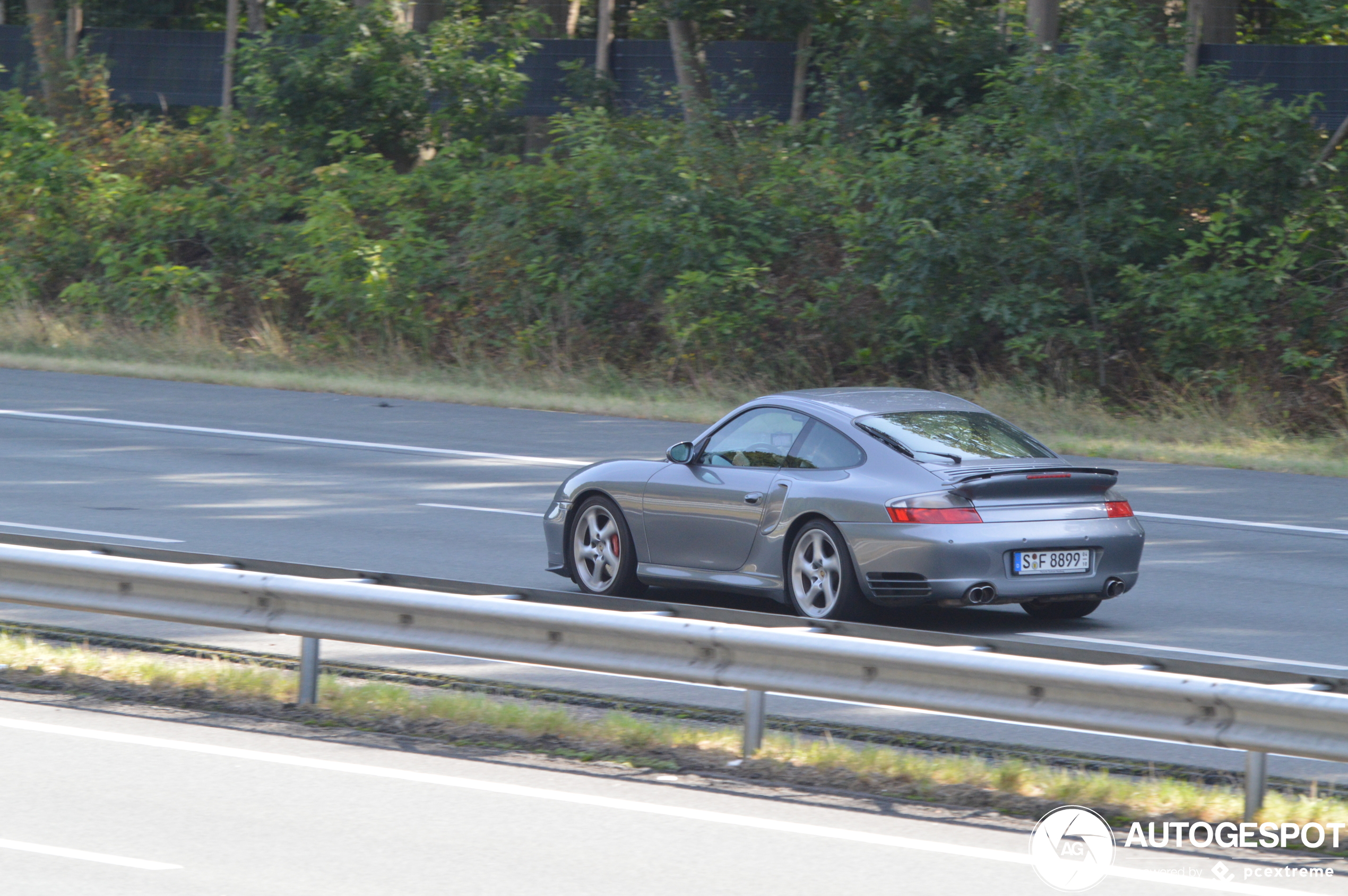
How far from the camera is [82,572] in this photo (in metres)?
8.68

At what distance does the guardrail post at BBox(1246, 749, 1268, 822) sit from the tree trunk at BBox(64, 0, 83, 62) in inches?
1503

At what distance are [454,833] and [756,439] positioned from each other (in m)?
4.93

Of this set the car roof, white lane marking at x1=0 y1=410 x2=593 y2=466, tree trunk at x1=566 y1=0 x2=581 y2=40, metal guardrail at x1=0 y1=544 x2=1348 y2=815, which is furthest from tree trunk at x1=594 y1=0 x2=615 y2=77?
metal guardrail at x1=0 y1=544 x2=1348 y2=815

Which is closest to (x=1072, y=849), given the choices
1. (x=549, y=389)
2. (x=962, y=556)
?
(x=962, y=556)

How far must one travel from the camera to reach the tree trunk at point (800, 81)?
104ft

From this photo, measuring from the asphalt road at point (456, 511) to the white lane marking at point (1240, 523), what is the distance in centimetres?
6

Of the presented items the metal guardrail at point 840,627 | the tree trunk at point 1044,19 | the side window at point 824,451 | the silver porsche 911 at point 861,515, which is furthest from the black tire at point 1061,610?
the tree trunk at point 1044,19

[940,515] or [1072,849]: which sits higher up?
[940,515]

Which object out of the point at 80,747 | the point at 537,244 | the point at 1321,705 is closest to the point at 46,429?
the point at 537,244

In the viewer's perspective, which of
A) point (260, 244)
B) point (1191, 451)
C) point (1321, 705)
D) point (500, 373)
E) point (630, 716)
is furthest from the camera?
point (260, 244)

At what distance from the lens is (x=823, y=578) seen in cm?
1017

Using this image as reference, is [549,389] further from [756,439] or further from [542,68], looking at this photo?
[756,439]

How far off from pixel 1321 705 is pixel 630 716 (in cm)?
320

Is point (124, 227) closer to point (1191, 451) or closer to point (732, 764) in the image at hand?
point (1191, 451)
